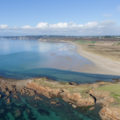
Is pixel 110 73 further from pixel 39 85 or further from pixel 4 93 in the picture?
pixel 4 93

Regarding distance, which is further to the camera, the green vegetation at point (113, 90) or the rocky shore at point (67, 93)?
the green vegetation at point (113, 90)

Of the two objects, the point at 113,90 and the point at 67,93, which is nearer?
the point at 113,90

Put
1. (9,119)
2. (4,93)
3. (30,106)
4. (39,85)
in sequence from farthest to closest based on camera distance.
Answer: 1. (39,85)
2. (4,93)
3. (30,106)
4. (9,119)

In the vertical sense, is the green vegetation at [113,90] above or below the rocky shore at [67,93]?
above

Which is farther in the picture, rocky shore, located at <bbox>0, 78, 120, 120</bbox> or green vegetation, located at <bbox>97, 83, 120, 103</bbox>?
green vegetation, located at <bbox>97, 83, 120, 103</bbox>

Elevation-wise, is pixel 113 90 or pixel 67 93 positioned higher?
pixel 113 90

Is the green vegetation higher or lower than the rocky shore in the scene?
higher

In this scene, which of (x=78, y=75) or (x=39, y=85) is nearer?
(x=39, y=85)

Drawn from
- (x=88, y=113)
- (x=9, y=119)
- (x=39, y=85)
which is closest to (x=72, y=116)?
(x=88, y=113)
